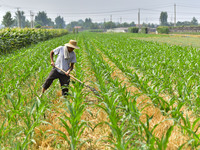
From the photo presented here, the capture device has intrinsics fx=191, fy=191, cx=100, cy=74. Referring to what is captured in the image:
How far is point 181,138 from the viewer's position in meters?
2.80

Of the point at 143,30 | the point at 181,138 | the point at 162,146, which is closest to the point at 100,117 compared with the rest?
the point at 181,138

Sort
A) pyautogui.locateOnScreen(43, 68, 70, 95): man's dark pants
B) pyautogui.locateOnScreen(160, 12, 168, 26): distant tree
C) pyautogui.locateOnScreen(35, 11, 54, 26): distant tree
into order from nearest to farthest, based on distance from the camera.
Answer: pyautogui.locateOnScreen(43, 68, 70, 95): man's dark pants → pyautogui.locateOnScreen(160, 12, 168, 26): distant tree → pyautogui.locateOnScreen(35, 11, 54, 26): distant tree

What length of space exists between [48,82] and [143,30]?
53843mm

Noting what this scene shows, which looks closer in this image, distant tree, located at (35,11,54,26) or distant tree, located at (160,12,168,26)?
distant tree, located at (160,12,168,26)

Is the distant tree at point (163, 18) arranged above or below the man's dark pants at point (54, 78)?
above

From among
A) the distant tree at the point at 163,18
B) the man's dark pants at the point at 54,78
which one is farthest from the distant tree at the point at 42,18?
the man's dark pants at the point at 54,78

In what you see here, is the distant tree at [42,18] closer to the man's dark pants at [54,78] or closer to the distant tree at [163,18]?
the distant tree at [163,18]

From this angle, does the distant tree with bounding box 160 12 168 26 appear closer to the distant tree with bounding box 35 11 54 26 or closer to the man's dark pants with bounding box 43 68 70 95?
the distant tree with bounding box 35 11 54 26

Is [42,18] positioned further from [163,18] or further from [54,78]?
[54,78]

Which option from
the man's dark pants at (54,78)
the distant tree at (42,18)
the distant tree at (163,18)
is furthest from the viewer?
the distant tree at (42,18)

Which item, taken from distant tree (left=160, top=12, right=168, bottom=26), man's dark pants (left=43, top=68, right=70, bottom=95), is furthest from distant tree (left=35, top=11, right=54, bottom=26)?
man's dark pants (left=43, top=68, right=70, bottom=95)

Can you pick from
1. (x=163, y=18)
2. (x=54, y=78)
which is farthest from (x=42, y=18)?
(x=54, y=78)

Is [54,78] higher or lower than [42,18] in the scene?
lower

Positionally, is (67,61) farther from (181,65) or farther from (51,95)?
(181,65)
